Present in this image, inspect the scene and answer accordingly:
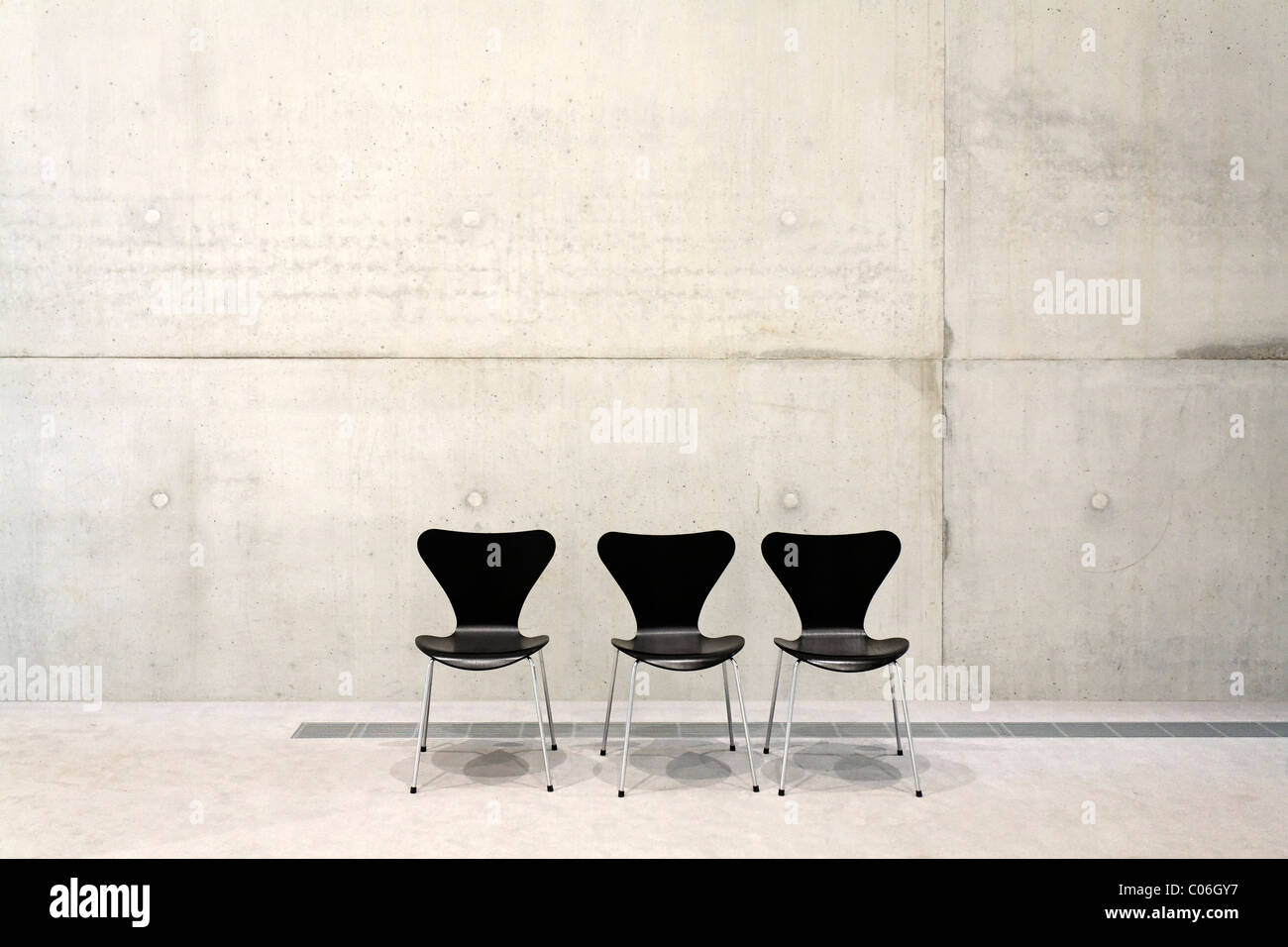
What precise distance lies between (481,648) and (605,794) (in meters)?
0.76

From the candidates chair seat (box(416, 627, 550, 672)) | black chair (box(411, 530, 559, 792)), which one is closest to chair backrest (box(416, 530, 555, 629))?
black chair (box(411, 530, 559, 792))

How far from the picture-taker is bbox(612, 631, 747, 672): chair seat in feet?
13.1

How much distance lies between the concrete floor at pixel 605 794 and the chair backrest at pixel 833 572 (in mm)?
571

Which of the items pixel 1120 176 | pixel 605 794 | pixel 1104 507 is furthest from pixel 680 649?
pixel 1120 176

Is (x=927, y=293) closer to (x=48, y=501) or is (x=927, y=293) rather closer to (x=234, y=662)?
(x=234, y=662)

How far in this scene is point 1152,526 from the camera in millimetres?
5219

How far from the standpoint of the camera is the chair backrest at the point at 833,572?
4.39 m

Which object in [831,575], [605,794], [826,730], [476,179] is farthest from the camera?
[476,179]

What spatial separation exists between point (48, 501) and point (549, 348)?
104 inches

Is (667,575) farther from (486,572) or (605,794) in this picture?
(605,794)

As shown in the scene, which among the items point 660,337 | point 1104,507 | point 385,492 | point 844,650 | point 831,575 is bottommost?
point 844,650

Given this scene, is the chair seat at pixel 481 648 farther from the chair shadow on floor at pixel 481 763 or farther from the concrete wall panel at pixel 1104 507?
the concrete wall panel at pixel 1104 507

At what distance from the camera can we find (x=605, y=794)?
151 inches

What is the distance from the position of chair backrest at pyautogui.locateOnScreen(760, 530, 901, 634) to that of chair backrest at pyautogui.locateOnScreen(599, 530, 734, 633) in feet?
0.83
